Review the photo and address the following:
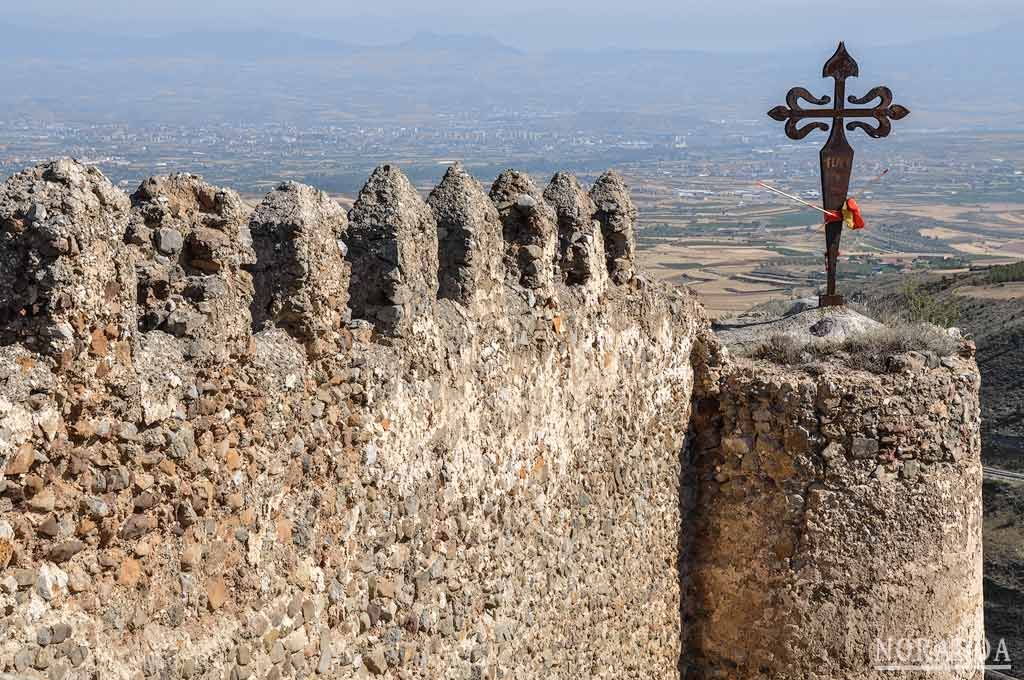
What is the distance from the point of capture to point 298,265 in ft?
18.3

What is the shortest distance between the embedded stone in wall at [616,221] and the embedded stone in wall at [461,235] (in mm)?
1553

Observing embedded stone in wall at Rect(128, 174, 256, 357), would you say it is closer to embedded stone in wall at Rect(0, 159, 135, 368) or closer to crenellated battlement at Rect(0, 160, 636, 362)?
crenellated battlement at Rect(0, 160, 636, 362)

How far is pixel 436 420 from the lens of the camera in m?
6.51

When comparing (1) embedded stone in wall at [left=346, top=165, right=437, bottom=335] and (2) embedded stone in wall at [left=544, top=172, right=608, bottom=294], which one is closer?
(1) embedded stone in wall at [left=346, top=165, right=437, bottom=335]

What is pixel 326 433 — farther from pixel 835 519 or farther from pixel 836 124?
pixel 836 124

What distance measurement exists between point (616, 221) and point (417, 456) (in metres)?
2.59

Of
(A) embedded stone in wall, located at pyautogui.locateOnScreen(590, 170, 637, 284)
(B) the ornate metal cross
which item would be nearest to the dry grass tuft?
(B) the ornate metal cross

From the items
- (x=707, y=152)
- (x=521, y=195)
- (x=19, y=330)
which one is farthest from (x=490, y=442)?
(x=707, y=152)

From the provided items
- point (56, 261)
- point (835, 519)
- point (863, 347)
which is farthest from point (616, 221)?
point (56, 261)

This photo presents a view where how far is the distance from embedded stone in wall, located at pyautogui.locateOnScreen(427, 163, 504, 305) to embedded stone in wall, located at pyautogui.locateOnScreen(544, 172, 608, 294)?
40.9 inches

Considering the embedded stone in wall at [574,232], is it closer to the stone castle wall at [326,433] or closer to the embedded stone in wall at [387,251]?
the stone castle wall at [326,433]

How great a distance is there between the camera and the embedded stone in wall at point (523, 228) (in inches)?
292

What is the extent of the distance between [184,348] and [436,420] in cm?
179

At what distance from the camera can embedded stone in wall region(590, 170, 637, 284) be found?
27.4 feet
